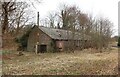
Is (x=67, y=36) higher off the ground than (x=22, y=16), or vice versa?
(x=22, y=16)

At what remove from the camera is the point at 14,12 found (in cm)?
3391

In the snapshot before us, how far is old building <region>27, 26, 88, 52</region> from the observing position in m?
43.2

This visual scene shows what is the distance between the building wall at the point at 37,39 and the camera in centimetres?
4378

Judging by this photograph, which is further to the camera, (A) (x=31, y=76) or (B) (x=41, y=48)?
(B) (x=41, y=48)

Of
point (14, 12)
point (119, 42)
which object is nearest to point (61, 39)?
point (14, 12)

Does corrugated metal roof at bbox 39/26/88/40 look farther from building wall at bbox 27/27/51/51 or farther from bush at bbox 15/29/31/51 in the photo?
bush at bbox 15/29/31/51

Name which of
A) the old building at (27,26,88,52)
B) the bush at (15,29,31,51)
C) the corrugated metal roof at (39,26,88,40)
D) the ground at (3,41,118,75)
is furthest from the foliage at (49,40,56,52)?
the ground at (3,41,118,75)

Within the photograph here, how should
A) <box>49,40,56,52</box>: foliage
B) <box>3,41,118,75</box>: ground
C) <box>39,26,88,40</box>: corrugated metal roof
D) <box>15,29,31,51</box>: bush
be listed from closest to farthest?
<box>3,41,118,75</box>: ground → <box>49,40,56,52</box>: foliage → <box>39,26,88,40</box>: corrugated metal roof → <box>15,29,31,51</box>: bush

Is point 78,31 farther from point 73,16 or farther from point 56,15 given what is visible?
point 56,15

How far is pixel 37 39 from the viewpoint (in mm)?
45469

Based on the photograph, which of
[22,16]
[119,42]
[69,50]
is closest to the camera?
[22,16]

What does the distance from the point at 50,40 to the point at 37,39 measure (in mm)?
3586

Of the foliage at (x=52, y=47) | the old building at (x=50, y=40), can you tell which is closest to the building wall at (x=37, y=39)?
the old building at (x=50, y=40)

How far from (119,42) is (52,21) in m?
22.1
